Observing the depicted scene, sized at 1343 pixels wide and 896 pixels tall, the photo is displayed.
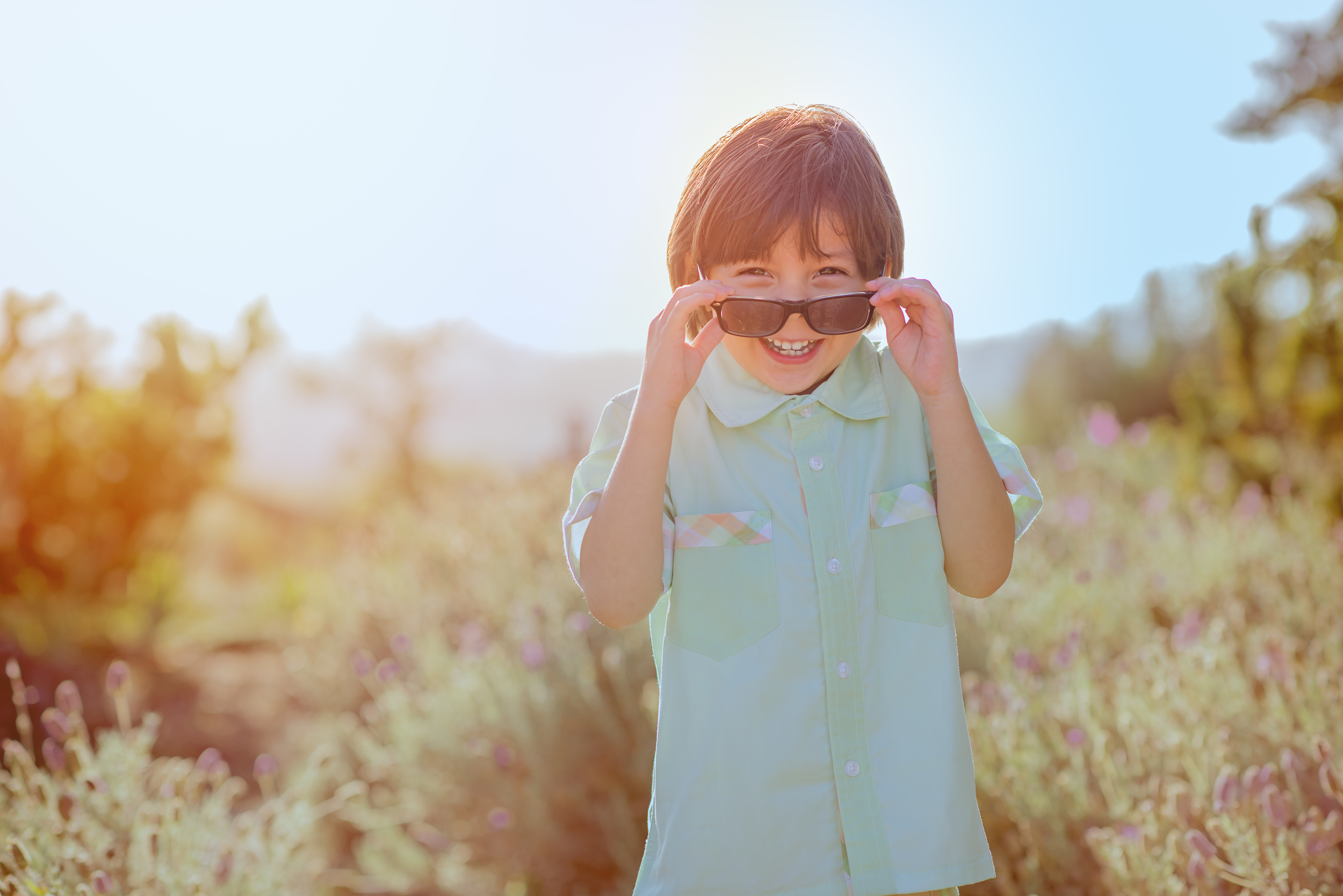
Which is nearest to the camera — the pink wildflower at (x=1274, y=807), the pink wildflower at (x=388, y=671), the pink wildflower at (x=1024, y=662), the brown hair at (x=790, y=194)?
the brown hair at (x=790, y=194)

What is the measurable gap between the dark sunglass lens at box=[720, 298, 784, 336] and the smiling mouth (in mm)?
111

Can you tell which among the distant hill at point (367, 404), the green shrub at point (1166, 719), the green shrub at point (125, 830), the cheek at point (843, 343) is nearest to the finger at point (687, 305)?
the cheek at point (843, 343)

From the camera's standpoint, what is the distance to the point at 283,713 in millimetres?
5727

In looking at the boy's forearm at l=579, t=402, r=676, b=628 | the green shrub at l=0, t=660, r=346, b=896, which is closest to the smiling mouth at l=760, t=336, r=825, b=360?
the boy's forearm at l=579, t=402, r=676, b=628

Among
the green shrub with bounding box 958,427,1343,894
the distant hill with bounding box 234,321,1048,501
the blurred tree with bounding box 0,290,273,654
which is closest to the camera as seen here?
the green shrub with bounding box 958,427,1343,894

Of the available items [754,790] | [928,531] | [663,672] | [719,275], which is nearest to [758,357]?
[719,275]

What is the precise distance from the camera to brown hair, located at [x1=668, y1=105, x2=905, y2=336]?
1.54 meters

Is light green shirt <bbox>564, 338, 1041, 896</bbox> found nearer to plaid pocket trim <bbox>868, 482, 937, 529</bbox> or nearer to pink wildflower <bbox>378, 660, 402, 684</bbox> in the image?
plaid pocket trim <bbox>868, 482, 937, 529</bbox>

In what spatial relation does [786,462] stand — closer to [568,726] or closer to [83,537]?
[568,726]

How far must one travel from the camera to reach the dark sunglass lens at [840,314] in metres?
1.47

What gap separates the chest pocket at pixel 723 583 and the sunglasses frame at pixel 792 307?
0.29m

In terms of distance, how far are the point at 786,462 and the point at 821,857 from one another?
0.60 m

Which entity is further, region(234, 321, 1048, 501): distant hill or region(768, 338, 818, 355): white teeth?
region(234, 321, 1048, 501): distant hill

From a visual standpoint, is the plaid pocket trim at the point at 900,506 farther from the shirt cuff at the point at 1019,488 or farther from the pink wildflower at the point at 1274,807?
the pink wildflower at the point at 1274,807
